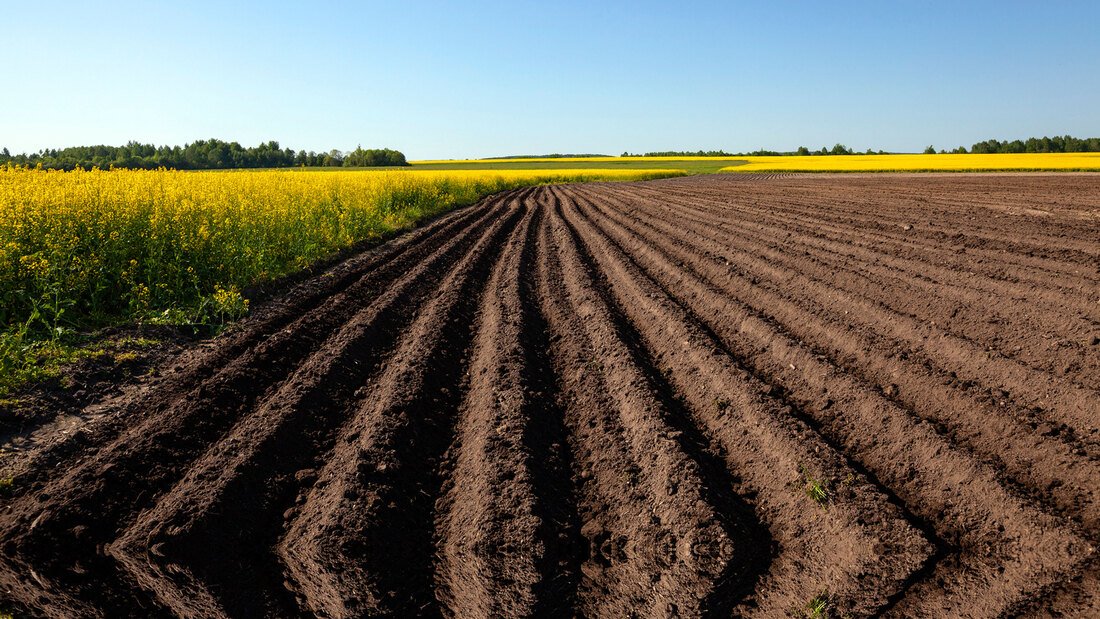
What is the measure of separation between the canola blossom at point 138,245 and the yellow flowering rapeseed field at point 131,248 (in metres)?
0.02

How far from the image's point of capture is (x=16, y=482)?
381cm

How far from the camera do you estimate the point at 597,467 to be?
153 inches

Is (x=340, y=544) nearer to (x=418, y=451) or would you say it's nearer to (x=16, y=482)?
(x=418, y=451)

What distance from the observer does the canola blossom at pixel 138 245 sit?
21.6ft

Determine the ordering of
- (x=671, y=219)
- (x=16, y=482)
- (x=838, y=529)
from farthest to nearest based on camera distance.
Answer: (x=671, y=219)
(x=16, y=482)
(x=838, y=529)

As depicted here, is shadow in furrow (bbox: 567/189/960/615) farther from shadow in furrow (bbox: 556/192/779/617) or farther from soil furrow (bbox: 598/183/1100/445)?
soil furrow (bbox: 598/183/1100/445)

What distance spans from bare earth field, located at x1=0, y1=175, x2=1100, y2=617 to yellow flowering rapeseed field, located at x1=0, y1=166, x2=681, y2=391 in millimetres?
1386

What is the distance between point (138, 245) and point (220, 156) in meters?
64.7

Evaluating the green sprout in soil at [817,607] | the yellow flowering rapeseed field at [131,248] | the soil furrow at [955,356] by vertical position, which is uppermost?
the yellow flowering rapeseed field at [131,248]

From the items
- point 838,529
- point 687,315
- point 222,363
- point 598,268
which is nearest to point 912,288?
point 687,315

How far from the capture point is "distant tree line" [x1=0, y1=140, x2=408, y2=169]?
42528 millimetres

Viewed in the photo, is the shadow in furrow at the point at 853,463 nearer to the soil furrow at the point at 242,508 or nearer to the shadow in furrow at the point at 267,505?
the shadow in furrow at the point at 267,505

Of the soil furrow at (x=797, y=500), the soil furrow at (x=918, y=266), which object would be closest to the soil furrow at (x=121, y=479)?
the soil furrow at (x=797, y=500)

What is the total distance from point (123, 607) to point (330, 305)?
5.31 meters
